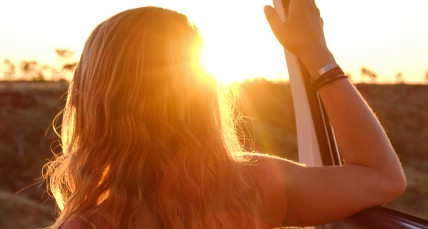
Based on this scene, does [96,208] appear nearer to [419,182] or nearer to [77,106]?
[77,106]

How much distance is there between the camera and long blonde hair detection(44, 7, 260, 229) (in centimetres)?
100

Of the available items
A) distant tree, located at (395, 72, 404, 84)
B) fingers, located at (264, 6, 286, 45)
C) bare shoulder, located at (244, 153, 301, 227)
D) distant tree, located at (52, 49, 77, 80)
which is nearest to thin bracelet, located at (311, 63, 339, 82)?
fingers, located at (264, 6, 286, 45)

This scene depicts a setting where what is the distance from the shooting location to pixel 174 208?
1.00 m

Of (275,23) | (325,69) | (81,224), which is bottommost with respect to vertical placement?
(81,224)

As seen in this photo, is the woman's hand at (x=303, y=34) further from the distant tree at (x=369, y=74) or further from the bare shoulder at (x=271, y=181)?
the distant tree at (x=369, y=74)

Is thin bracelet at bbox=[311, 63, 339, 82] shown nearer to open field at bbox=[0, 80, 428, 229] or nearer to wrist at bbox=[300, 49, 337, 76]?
wrist at bbox=[300, 49, 337, 76]

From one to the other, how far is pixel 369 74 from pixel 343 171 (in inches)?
48.0

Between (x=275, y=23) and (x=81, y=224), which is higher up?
(x=275, y=23)

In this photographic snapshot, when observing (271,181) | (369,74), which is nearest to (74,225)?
(271,181)

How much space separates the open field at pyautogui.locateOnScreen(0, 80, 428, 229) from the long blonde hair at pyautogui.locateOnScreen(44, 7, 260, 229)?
0.30 meters

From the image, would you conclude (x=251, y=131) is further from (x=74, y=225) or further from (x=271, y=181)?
(x=74, y=225)

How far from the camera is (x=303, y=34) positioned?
3.79 feet

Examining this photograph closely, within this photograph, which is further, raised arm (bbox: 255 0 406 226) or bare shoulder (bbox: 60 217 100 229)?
raised arm (bbox: 255 0 406 226)

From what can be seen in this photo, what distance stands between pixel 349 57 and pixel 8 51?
7.73 ft
